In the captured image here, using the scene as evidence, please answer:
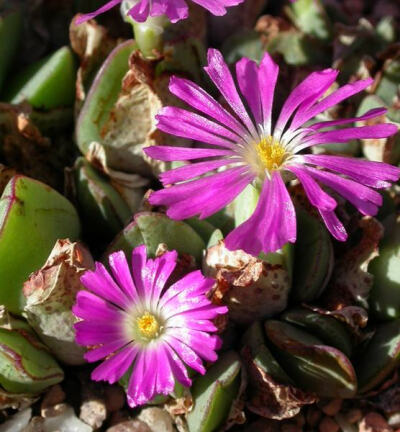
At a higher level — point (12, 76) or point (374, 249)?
point (12, 76)

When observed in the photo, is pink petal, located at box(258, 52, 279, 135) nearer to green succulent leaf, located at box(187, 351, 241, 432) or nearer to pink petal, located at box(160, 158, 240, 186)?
pink petal, located at box(160, 158, 240, 186)

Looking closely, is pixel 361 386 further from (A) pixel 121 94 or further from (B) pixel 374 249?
(A) pixel 121 94

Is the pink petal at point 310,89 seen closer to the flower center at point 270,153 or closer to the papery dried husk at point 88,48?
the flower center at point 270,153

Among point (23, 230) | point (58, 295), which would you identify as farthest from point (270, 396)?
point (23, 230)

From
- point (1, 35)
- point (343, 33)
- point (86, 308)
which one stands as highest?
point (1, 35)

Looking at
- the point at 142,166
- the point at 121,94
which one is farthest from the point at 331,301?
the point at 121,94

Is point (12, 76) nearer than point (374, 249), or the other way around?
point (374, 249)

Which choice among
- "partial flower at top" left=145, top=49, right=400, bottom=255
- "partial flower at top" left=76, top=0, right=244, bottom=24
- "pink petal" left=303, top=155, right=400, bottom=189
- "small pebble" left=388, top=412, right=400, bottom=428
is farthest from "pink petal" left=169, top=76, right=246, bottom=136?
"small pebble" left=388, top=412, right=400, bottom=428
